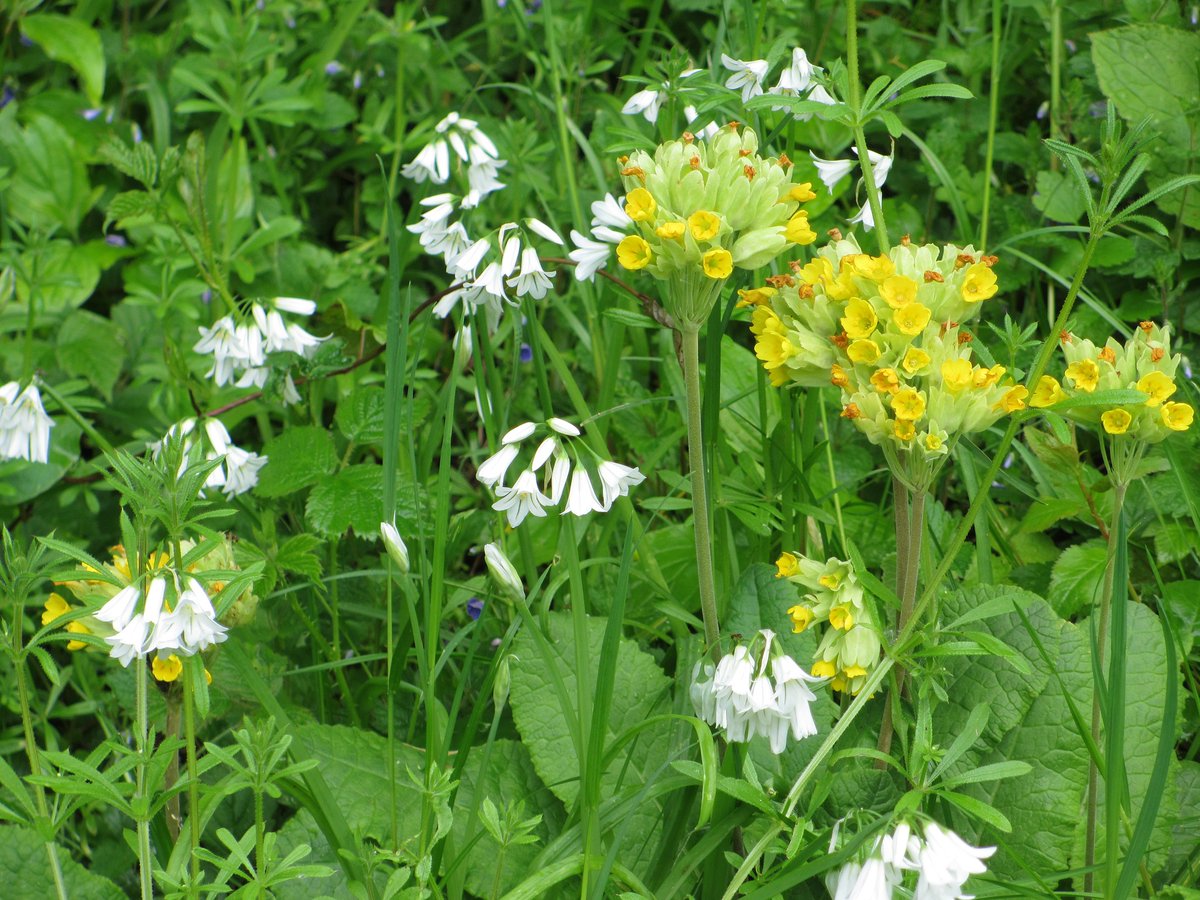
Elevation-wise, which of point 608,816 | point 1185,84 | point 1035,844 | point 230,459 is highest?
point 1185,84

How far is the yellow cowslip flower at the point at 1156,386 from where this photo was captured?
1.83 metres

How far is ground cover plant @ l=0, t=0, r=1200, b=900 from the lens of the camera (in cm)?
177

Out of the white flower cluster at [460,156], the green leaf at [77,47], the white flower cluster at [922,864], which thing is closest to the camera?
the white flower cluster at [922,864]

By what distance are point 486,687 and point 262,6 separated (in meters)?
3.26

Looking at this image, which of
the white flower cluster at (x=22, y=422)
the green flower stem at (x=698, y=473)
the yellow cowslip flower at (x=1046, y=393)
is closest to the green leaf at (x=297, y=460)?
the white flower cluster at (x=22, y=422)

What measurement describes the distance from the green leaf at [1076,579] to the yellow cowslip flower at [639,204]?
129cm

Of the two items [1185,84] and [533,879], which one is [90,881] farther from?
[1185,84]

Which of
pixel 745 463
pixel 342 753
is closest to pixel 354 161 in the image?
pixel 745 463

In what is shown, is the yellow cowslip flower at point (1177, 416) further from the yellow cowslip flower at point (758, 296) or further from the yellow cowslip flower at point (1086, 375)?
the yellow cowslip flower at point (758, 296)

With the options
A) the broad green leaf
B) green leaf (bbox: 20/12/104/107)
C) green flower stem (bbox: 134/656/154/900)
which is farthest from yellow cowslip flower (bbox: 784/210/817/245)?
green leaf (bbox: 20/12/104/107)

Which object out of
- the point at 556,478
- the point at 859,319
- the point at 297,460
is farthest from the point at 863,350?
the point at 297,460

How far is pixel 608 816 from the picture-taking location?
6.40 ft

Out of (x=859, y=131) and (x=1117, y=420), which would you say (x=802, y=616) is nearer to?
(x=1117, y=420)

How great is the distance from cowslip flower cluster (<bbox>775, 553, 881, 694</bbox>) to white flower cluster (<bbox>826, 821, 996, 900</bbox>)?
0.32 meters
